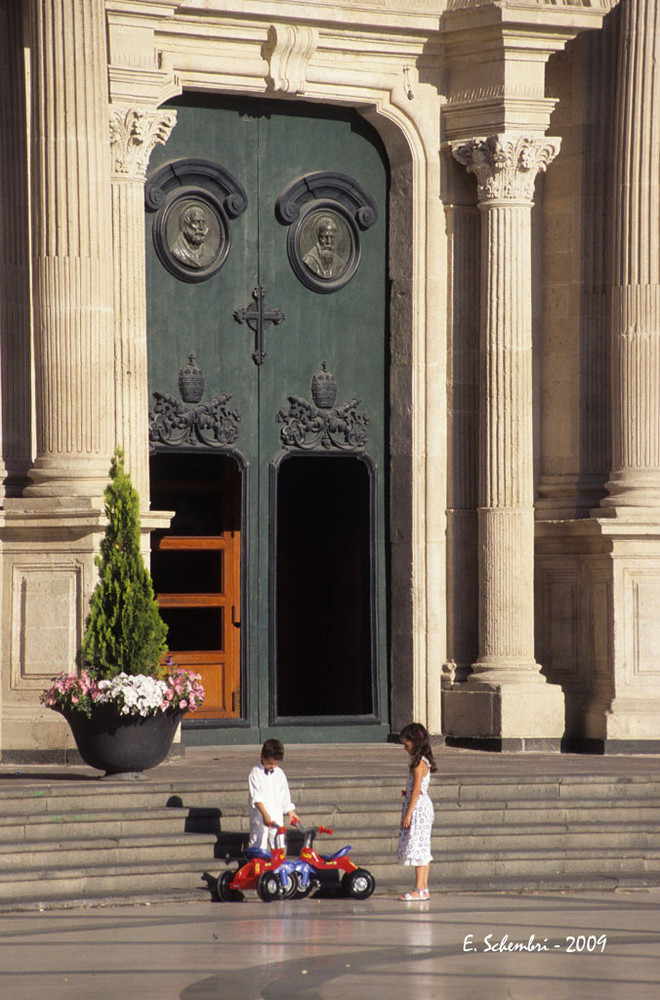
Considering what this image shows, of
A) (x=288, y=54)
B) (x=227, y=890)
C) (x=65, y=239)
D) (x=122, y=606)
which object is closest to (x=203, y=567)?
(x=65, y=239)

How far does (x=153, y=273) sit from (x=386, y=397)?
293cm

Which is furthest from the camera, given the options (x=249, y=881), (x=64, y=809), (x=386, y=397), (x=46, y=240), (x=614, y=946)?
(x=386, y=397)

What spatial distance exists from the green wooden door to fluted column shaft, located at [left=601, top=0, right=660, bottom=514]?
2.55 m

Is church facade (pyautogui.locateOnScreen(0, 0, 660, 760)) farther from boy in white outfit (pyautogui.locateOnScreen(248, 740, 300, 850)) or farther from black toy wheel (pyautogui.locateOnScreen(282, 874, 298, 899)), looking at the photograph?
black toy wheel (pyautogui.locateOnScreen(282, 874, 298, 899))

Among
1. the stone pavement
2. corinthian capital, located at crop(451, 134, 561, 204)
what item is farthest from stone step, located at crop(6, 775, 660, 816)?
corinthian capital, located at crop(451, 134, 561, 204)

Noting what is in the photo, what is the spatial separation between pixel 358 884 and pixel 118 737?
2.72m

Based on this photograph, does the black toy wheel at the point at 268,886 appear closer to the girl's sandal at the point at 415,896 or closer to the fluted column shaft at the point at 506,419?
the girl's sandal at the point at 415,896

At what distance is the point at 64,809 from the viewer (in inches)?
607

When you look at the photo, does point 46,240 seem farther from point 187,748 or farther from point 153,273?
point 187,748

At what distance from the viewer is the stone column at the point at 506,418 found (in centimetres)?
2062

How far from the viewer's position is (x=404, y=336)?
69.7 feet

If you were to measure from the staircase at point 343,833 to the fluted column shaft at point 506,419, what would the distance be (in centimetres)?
370

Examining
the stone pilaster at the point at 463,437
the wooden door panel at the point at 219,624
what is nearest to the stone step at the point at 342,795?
the stone pilaster at the point at 463,437

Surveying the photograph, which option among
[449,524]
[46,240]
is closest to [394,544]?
[449,524]
